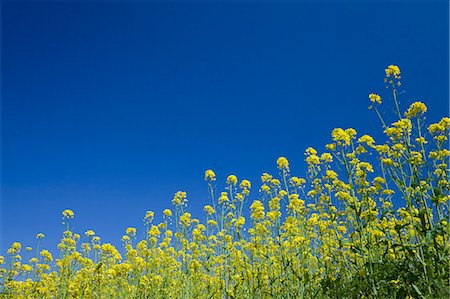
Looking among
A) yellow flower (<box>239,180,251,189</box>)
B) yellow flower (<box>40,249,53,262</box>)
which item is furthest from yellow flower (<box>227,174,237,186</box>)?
yellow flower (<box>40,249,53,262</box>)

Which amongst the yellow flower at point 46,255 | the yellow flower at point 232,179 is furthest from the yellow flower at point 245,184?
the yellow flower at point 46,255

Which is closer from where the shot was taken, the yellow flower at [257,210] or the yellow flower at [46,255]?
the yellow flower at [257,210]

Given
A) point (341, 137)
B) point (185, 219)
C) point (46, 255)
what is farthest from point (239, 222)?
point (46, 255)

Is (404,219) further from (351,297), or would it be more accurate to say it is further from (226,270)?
(226,270)

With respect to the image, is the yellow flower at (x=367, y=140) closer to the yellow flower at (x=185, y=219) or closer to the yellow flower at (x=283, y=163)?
the yellow flower at (x=283, y=163)

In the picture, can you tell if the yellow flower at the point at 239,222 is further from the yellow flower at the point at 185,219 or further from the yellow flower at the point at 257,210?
the yellow flower at the point at 185,219

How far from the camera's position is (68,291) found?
19.8 ft

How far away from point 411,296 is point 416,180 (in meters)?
1.05

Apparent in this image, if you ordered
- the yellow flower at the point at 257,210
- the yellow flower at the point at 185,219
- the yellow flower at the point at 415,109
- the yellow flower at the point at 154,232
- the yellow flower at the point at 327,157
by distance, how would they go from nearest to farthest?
the yellow flower at the point at 415,109 → the yellow flower at the point at 327,157 → the yellow flower at the point at 257,210 → the yellow flower at the point at 185,219 → the yellow flower at the point at 154,232

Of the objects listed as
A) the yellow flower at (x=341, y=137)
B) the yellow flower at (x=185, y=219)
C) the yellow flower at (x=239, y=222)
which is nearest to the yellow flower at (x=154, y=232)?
the yellow flower at (x=185, y=219)

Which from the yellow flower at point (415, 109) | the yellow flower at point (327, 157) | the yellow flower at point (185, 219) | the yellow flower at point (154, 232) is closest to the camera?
the yellow flower at point (415, 109)

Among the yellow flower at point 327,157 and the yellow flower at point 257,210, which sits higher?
the yellow flower at point 327,157

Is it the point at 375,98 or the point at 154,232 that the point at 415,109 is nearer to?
the point at 375,98

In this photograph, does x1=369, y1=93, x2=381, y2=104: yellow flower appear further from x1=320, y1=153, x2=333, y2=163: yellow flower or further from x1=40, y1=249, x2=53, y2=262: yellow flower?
x1=40, y1=249, x2=53, y2=262: yellow flower
